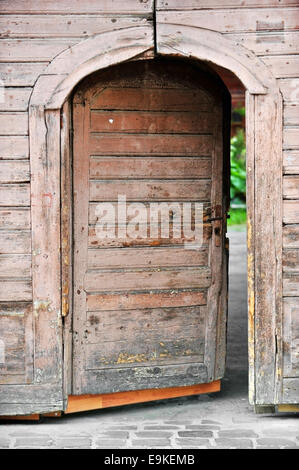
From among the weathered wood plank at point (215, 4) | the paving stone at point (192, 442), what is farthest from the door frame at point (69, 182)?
the paving stone at point (192, 442)

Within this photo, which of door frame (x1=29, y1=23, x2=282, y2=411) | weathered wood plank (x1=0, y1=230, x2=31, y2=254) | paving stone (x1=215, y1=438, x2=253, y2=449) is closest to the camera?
paving stone (x1=215, y1=438, x2=253, y2=449)

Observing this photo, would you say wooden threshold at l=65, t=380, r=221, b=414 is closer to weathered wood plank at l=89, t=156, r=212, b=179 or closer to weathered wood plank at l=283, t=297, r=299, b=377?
weathered wood plank at l=283, t=297, r=299, b=377

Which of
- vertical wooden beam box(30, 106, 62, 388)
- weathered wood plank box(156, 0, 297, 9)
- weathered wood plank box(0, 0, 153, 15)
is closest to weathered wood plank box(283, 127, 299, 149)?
weathered wood plank box(156, 0, 297, 9)

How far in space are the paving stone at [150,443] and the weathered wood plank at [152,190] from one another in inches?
65.1

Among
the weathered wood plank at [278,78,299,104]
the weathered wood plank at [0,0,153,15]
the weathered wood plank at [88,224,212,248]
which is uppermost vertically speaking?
the weathered wood plank at [0,0,153,15]

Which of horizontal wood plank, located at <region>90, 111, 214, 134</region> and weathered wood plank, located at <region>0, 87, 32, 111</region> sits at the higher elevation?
weathered wood plank, located at <region>0, 87, 32, 111</region>

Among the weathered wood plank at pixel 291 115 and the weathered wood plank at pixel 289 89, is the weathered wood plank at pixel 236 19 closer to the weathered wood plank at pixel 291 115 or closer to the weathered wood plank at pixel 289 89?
the weathered wood plank at pixel 289 89

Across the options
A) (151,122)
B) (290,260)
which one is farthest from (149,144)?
(290,260)

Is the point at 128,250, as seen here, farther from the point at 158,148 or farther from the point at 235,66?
the point at 235,66

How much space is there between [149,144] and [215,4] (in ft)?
3.43

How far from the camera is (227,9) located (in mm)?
4371

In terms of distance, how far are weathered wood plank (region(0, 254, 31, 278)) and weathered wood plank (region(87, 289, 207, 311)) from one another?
534 mm

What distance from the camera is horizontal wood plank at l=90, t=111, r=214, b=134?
467cm

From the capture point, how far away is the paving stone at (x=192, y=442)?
4.21 metres
